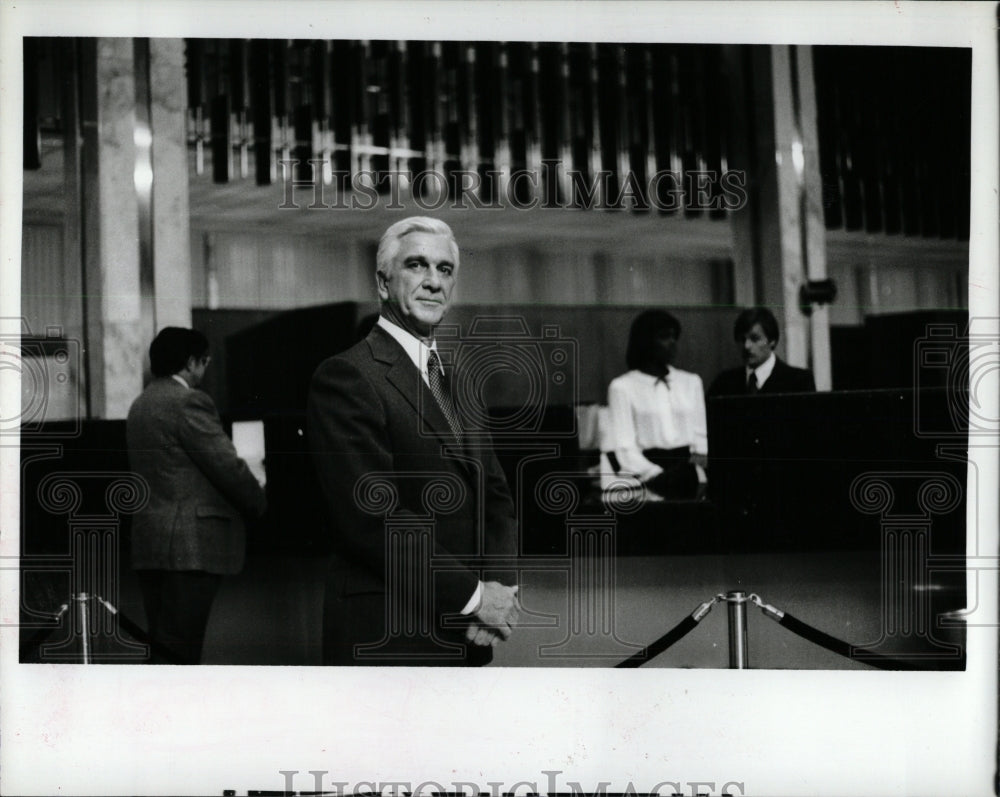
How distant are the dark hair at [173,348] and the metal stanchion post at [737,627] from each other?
6.88 ft

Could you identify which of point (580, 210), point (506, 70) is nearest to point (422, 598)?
point (580, 210)

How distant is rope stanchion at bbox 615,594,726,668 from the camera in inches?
176

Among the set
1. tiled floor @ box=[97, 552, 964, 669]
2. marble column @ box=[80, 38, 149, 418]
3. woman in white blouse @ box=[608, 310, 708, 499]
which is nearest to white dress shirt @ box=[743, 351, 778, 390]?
woman in white blouse @ box=[608, 310, 708, 499]

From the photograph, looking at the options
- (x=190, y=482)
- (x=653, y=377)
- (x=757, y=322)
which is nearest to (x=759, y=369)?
(x=757, y=322)

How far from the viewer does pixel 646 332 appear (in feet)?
14.7

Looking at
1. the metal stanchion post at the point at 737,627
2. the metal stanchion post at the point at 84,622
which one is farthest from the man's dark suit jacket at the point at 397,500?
the metal stanchion post at the point at 84,622

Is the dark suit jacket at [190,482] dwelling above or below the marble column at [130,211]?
below

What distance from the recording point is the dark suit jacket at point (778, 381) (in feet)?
14.7

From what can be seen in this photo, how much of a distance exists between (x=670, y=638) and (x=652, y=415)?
0.80 meters

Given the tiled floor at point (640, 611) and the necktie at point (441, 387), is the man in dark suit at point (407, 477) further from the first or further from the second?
the tiled floor at point (640, 611)

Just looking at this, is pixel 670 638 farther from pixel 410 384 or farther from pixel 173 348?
pixel 173 348

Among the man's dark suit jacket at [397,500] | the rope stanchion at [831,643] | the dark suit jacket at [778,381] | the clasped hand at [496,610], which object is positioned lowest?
the rope stanchion at [831,643]

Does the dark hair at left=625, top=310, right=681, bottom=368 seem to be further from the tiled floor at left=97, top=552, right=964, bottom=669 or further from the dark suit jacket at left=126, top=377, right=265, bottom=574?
the dark suit jacket at left=126, top=377, right=265, bottom=574

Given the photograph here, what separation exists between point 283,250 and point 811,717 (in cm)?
251
